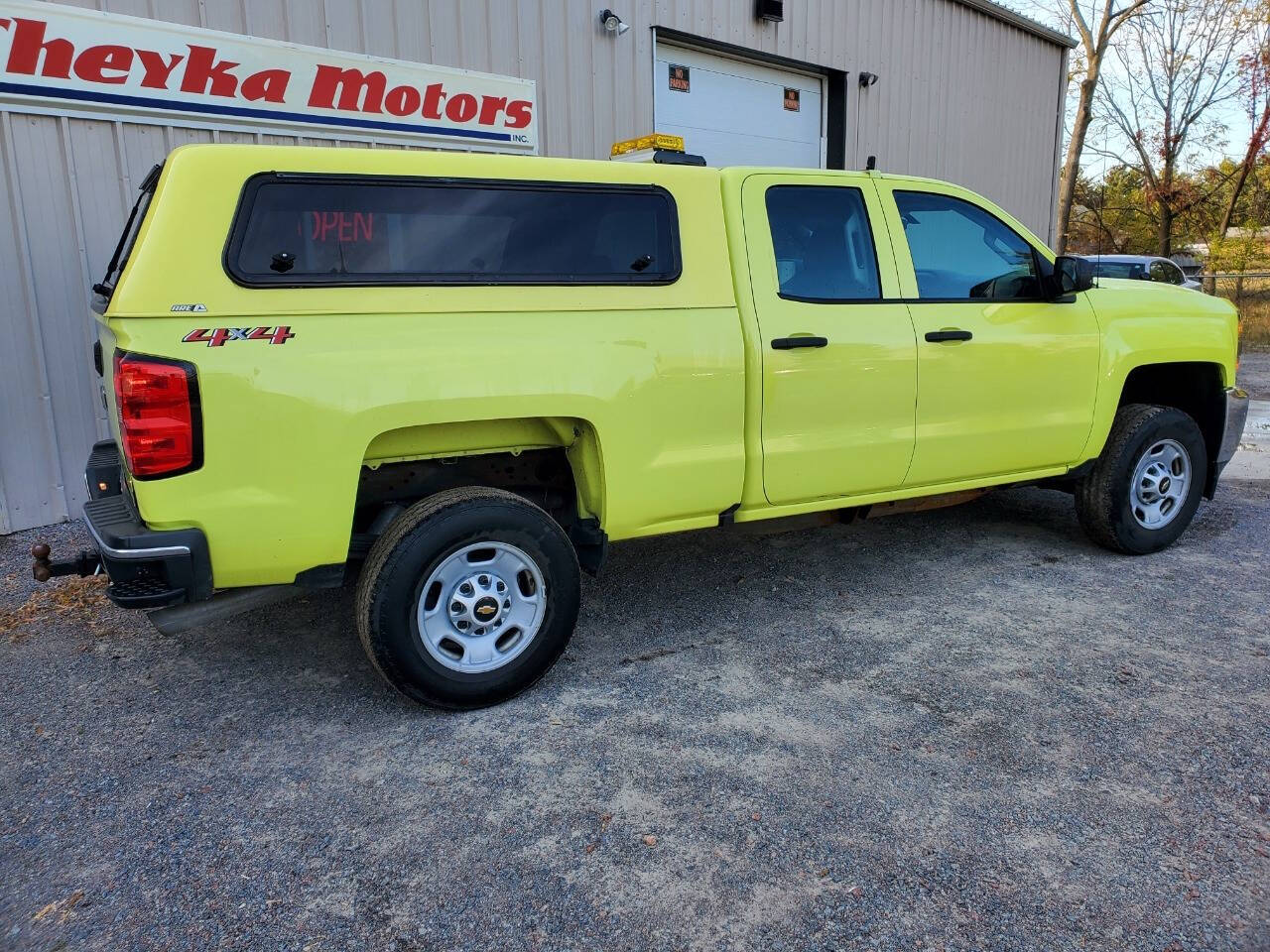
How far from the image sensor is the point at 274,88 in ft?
20.5

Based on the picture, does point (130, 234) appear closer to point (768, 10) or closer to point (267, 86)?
point (267, 86)

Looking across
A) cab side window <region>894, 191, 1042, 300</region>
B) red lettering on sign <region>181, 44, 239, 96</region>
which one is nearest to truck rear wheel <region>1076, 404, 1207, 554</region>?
cab side window <region>894, 191, 1042, 300</region>

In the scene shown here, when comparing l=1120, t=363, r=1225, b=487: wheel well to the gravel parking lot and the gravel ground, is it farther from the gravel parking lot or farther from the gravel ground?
the gravel ground

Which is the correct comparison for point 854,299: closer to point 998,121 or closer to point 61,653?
point 61,653

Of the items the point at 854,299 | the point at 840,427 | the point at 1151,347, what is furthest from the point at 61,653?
the point at 1151,347

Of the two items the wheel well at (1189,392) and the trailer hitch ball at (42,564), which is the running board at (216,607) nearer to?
the trailer hitch ball at (42,564)

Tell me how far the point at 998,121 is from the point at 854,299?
10117 mm

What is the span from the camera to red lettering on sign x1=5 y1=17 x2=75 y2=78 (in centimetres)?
525

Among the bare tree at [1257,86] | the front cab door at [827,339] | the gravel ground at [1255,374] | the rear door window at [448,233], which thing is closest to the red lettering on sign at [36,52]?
the rear door window at [448,233]

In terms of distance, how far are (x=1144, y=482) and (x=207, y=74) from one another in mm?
6293

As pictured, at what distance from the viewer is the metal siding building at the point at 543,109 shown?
5.58m

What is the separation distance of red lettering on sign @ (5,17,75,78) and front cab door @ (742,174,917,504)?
4.32 meters

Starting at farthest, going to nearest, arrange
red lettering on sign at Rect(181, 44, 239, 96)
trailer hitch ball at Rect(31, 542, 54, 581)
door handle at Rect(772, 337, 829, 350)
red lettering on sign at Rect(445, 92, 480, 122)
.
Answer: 1. red lettering on sign at Rect(445, 92, 480, 122)
2. red lettering on sign at Rect(181, 44, 239, 96)
3. door handle at Rect(772, 337, 829, 350)
4. trailer hitch ball at Rect(31, 542, 54, 581)

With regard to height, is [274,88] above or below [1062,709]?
above
